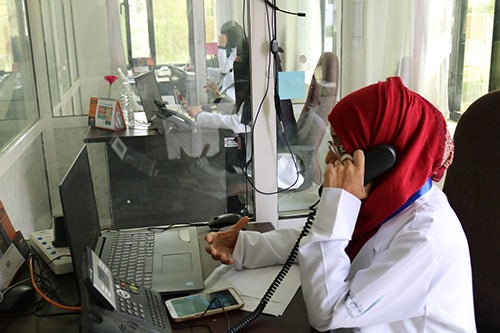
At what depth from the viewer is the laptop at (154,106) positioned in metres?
2.11

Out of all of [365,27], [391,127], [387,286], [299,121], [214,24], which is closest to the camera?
[387,286]

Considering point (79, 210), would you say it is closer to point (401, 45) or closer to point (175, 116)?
point (175, 116)

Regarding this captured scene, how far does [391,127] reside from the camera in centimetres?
119

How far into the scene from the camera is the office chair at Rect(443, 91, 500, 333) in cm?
143

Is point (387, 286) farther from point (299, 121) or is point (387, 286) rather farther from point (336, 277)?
point (299, 121)

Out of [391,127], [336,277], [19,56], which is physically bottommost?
[336,277]

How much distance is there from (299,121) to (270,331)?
1.19 metres

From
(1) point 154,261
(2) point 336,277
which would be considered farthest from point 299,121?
(2) point 336,277

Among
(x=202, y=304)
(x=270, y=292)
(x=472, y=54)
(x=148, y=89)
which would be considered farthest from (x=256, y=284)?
(x=472, y=54)

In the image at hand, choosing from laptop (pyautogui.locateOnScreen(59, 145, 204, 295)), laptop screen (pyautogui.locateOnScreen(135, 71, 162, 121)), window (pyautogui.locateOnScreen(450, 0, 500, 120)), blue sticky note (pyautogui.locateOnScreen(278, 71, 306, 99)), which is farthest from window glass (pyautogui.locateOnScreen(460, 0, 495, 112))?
laptop (pyautogui.locateOnScreen(59, 145, 204, 295))

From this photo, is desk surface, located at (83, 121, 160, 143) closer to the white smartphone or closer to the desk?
the desk

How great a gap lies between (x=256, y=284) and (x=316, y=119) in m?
1.07

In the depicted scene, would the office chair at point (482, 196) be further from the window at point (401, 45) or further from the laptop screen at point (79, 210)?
the laptop screen at point (79, 210)

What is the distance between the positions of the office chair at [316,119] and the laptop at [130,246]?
0.73 metres
